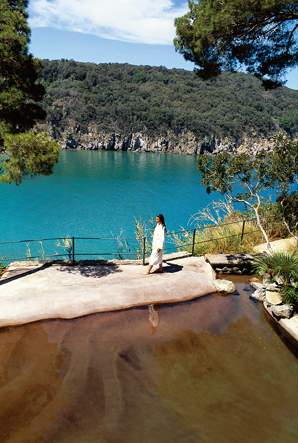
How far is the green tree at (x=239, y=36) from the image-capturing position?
8562 mm

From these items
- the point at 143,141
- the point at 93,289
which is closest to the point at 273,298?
the point at 93,289

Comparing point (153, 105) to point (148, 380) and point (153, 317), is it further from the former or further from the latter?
point (148, 380)

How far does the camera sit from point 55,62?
145 meters

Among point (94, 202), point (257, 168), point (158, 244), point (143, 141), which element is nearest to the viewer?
point (158, 244)

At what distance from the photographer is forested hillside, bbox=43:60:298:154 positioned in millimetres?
119500

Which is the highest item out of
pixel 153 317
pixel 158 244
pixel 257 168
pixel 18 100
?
pixel 18 100

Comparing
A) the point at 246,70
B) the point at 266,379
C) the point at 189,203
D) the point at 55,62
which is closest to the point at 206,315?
the point at 266,379

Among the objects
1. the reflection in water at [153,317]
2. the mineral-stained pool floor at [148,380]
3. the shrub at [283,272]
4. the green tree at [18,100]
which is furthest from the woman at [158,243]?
the green tree at [18,100]

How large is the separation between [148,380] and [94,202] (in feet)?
120

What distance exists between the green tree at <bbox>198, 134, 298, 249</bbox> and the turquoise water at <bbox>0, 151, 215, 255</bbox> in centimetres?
1464

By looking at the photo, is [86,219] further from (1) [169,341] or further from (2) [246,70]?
(1) [169,341]

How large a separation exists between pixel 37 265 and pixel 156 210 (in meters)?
29.1

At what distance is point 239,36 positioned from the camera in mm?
9617

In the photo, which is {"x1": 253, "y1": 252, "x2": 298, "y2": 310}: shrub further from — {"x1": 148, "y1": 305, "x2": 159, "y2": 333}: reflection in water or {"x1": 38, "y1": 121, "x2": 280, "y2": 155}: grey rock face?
{"x1": 38, "y1": 121, "x2": 280, "y2": 155}: grey rock face
